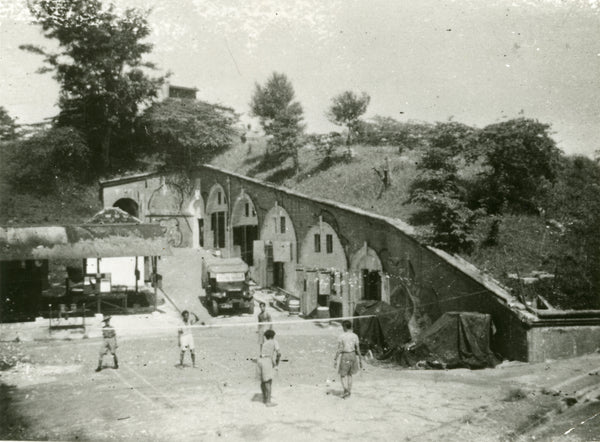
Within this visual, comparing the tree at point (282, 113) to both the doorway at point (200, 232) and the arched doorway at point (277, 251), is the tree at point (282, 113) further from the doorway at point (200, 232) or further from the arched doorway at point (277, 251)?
the doorway at point (200, 232)

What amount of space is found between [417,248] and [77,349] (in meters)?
11.6

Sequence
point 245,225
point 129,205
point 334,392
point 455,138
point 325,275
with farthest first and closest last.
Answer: point 129,205
point 245,225
point 325,275
point 455,138
point 334,392

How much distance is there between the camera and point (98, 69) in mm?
28484

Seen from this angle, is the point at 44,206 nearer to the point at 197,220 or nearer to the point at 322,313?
the point at 197,220

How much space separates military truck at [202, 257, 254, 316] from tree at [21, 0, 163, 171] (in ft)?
32.5

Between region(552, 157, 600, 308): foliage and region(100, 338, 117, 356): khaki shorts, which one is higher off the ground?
region(552, 157, 600, 308): foliage

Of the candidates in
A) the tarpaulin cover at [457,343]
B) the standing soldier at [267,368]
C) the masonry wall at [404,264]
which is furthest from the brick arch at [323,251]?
the standing soldier at [267,368]

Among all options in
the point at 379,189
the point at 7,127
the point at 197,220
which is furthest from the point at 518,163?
the point at 7,127

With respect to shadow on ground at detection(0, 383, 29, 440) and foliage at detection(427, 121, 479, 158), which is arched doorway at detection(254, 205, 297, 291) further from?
shadow on ground at detection(0, 383, 29, 440)

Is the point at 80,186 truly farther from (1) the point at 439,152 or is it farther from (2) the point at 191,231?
(1) the point at 439,152

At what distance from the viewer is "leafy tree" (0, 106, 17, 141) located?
2355 cm

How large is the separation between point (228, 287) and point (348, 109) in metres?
12.6

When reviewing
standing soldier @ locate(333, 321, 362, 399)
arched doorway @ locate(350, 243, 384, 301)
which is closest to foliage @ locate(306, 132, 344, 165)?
arched doorway @ locate(350, 243, 384, 301)

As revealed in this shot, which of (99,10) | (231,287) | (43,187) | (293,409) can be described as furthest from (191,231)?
(293,409)
